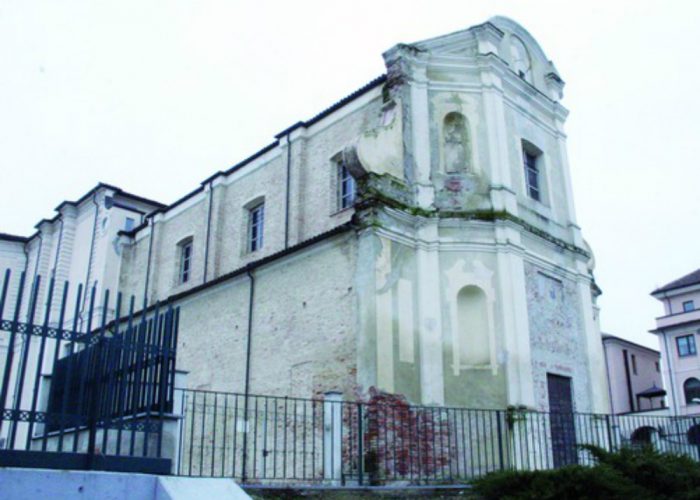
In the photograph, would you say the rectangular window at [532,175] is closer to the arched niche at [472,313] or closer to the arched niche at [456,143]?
the arched niche at [456,143]

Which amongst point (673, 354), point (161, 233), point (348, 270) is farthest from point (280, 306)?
point (673, 354)

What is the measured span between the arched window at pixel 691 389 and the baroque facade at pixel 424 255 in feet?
78.9

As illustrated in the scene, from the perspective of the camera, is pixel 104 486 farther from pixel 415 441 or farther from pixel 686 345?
pixel 686 345

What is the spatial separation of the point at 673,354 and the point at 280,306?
33.1 meters

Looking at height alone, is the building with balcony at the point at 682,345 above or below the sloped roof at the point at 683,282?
below

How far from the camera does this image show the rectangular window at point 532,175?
1875 cm

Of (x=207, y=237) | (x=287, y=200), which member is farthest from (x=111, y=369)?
(x=207, y=237)

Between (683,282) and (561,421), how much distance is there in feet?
107

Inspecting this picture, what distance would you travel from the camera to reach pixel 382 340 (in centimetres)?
1409

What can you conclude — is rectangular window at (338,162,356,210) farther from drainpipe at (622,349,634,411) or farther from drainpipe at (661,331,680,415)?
drainpipe at (622,349,634,411)

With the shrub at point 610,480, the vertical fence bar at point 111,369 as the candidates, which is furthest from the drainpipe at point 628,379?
the vertical fence bar at point 111,369

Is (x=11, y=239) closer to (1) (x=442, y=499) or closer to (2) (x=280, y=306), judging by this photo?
(2) (x=280, y=306)

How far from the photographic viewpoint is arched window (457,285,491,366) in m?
15.5

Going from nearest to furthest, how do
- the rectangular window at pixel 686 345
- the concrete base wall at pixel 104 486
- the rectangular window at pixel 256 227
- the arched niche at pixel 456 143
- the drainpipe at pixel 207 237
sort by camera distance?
the concrete base wall at pixel 104 486
the arched niche at pixel 456 143
the rectangular window at pixel 256 227
the drainpipe at pixel 207 237
the rectangular window at pixel 686 345
